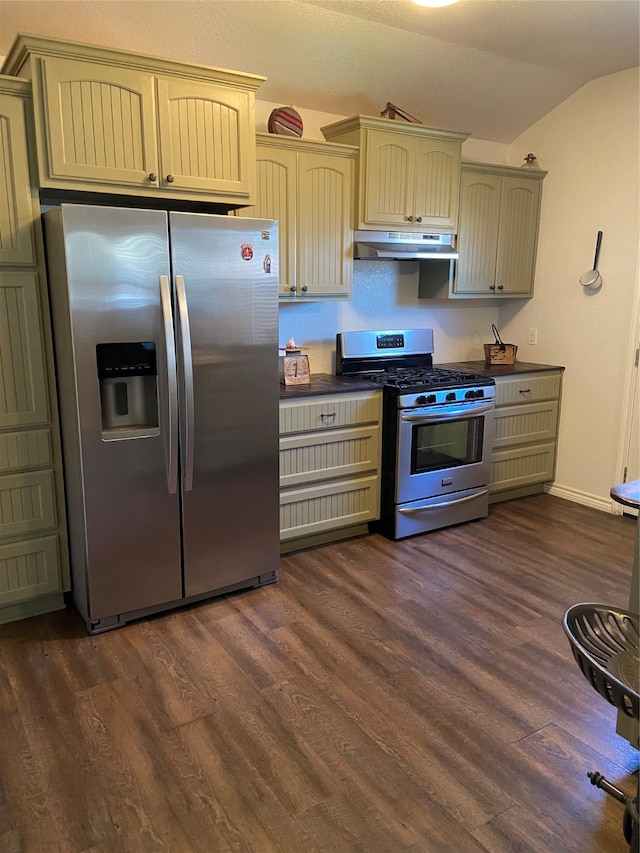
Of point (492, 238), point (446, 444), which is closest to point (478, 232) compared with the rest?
point (492, 238)

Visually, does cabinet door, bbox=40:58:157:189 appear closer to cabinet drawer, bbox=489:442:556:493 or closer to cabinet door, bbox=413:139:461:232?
cabinet door, bbox=413:139:461:232

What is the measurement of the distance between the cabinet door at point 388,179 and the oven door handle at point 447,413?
114 centimetres

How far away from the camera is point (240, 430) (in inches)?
112

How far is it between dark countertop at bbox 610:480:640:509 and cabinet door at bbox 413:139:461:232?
2.43 m

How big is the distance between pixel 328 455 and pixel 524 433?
166cm

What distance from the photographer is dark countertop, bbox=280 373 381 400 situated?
10.8 feet

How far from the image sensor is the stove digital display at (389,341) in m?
4.08

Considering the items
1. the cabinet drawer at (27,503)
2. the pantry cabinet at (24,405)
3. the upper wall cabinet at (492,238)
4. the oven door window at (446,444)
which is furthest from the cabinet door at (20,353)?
the upper wall cabinet at (492,238)

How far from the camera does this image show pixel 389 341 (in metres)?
4.14

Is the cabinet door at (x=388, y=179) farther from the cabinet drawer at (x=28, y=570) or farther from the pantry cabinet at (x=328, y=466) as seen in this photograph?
the cabinet drawer at (x=28, y=570)

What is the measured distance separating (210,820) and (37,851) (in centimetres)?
45

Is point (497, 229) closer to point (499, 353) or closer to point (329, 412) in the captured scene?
point (499, 353)

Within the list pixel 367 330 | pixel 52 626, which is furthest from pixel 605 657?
pixel 367 330

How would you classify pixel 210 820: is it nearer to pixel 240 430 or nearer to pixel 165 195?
pixel 240 430
